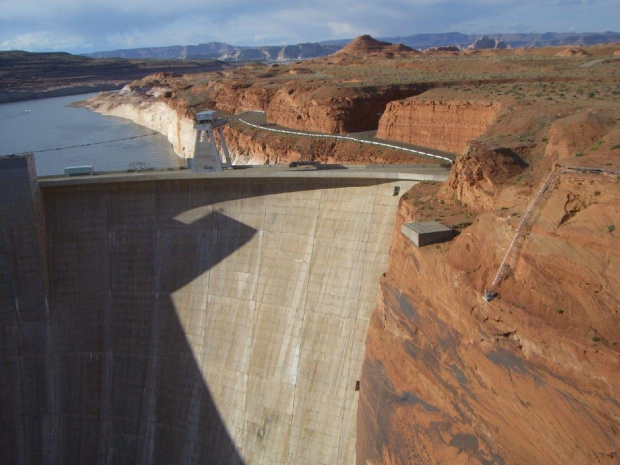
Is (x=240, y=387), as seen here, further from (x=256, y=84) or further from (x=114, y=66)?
(x=114, y=66)

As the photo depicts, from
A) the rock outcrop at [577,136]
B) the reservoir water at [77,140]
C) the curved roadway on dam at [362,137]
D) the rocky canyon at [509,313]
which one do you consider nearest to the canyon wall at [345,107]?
the curved roadway on dam at [362,137]

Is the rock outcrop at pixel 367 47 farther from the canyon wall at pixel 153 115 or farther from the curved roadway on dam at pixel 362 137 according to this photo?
the curved roadway on dam at pixel 362 137

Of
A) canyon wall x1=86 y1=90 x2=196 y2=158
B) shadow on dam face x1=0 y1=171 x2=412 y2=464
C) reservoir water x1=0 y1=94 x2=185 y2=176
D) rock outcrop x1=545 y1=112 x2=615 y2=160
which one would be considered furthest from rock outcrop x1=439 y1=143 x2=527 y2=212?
canyon wall x1=86 y1=90 x2=196 y2=158

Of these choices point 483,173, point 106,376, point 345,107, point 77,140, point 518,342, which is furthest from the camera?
point 77,140

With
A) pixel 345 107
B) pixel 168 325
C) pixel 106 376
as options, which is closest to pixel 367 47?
pixel 345 107

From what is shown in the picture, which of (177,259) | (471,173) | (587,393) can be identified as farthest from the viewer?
(177,259)

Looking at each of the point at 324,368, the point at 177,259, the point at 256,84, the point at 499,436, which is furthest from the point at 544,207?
the point at 256,84

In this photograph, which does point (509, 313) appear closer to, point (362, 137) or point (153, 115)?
point (362, 137)
